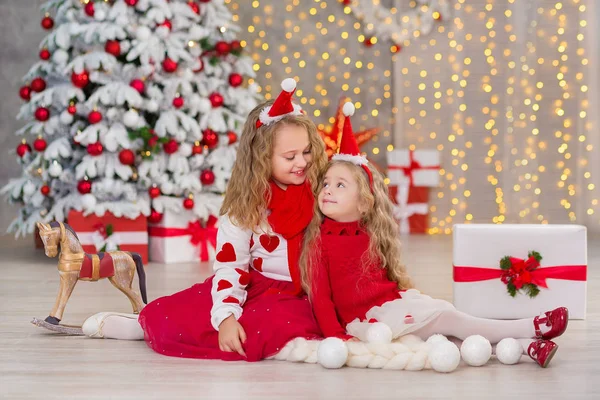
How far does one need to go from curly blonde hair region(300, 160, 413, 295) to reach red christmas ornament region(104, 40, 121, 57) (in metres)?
2.37

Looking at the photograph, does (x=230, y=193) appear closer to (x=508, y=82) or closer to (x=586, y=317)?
(x=586, y=317)

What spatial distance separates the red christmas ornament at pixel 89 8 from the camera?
5066 mm

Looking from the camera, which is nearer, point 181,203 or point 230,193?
point 230,193

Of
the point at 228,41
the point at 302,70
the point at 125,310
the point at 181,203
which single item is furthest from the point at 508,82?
the point at 125,310

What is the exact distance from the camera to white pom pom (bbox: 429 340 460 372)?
2.67 meters

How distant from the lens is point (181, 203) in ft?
17.2

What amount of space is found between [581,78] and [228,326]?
501 cm

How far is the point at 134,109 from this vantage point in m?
5.08

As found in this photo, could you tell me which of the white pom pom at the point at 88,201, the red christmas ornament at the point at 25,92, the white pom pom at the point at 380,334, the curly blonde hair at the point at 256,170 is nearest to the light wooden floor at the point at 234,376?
the white pom pom at the point at 380,334

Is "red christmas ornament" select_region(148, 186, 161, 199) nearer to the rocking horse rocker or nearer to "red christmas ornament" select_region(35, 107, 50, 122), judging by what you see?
"red christmas ornament" select_region(35, 107, 50, 122)

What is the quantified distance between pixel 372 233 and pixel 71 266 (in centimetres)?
117

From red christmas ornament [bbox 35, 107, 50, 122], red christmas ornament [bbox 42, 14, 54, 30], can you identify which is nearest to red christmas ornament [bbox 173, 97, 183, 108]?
red christmas ornament [bbox 35, 107, 50, 122]

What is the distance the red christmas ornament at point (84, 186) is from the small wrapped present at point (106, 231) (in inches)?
6.3

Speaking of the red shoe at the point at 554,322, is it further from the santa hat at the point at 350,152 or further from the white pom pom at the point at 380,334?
the santa hat at the point at 350,152
